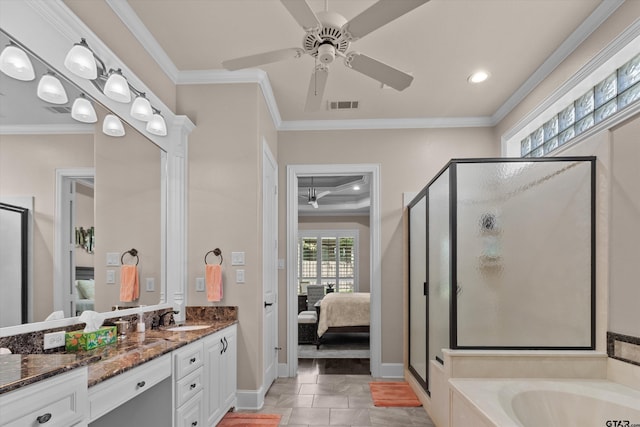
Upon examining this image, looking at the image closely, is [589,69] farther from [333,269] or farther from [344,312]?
[333,269]

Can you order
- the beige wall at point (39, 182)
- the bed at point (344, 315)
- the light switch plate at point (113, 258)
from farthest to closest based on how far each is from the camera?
1. the bed at point (344, 315)
2. the light switch plate at point (113, 258)
3. the beige wall at point (39, 182)

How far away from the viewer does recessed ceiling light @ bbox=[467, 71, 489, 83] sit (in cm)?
352

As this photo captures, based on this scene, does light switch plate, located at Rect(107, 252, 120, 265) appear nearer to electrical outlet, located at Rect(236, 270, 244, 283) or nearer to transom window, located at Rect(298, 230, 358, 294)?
electrical outlet, located at Rect(236, 270, 244, 283)

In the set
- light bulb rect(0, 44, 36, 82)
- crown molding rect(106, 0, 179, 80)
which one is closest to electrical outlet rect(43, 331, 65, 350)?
light bulb rect(0, 44, 36, 82)

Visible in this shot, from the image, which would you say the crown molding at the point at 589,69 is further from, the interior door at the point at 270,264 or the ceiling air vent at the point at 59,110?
the ceiling air vent at the point at 59,110

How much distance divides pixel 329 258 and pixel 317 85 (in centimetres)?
823

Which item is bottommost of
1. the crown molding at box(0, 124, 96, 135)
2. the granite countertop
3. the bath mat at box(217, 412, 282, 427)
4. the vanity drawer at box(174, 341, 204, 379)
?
the bath mat at box(217, 412, 282, 427)

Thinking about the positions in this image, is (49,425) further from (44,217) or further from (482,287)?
(482,287)

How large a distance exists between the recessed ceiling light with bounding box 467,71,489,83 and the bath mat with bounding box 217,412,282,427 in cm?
328

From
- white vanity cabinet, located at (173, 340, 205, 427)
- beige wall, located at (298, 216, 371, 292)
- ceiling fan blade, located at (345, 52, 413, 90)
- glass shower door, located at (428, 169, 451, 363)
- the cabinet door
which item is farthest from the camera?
beige wall, located at (298, 216, 371, 292)

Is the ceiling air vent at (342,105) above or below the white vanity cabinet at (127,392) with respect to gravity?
above

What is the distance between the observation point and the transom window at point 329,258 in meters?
10.2

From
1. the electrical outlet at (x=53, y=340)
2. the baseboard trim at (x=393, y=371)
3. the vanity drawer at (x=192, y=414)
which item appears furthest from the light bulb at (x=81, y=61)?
the baseboard trim at (x=393, y=371)

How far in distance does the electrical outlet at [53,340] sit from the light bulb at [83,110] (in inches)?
43.1
